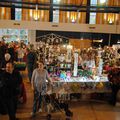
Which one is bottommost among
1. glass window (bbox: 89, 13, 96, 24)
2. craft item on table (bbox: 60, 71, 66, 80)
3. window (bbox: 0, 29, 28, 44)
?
craft item on table (bbox: 60, 71, 66, 80)

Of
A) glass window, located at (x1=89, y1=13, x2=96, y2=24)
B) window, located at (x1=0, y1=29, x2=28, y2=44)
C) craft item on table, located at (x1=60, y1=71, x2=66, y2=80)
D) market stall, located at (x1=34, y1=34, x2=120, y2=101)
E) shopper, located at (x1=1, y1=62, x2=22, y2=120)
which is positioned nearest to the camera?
shopper, located at (x1=1, y1=62, x2=22, y2=120)

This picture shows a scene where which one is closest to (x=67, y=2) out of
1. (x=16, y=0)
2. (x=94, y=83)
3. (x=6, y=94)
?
(x=16, y=0)

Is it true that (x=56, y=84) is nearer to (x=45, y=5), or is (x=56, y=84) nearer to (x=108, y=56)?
(x=108, y=56)

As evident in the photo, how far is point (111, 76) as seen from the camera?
838cm

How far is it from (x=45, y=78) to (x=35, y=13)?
16.2 metres

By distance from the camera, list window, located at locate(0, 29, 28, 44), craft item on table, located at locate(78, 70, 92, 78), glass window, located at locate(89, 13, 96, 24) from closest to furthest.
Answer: craft item on table, located at locate(78, 70, 92, 78), window, located at locate(0, 29, 28, 44), glass window, located at locate(89, 13, 96, 24)

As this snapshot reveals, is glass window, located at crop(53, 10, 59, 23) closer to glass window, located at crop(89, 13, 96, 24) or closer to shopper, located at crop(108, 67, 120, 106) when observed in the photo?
glass window, located at crop(89, 13, 96, 24)

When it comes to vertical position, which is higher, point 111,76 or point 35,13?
point 35,13

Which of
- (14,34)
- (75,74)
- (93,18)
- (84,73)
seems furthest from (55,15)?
(75,74)

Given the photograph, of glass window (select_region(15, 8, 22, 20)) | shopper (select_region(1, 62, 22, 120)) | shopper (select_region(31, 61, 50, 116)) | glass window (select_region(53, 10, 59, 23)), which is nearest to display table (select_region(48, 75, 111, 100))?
shopper (select_region(31, 61, 50, 116))

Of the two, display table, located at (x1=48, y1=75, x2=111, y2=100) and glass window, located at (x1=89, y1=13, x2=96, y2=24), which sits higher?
glass window, located at (x1=89, y1=13, x2=96, y2=24)

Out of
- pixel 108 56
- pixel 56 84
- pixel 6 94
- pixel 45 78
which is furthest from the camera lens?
pixel 108 56

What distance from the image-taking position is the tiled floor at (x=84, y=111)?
7176 mm

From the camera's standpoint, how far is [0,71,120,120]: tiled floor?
7176 mm
